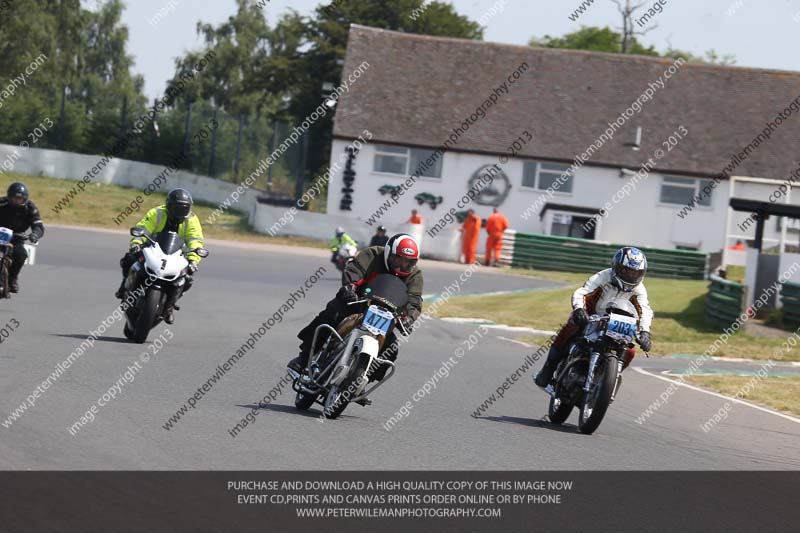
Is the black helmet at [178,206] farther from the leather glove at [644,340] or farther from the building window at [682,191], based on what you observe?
the building window at [682,191]

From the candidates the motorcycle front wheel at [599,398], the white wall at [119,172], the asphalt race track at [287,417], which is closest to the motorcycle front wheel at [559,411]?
the asphalt race track at [287,417]

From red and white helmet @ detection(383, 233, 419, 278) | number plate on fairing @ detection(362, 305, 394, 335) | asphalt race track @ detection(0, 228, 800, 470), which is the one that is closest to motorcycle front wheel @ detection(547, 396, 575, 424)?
asphalt race track @ detection(0, 228, 800, 470)

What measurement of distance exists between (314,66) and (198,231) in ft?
159

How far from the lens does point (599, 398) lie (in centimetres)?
1033

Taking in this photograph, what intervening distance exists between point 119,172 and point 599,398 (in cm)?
4272

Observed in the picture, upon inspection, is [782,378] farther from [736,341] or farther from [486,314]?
[486,314]

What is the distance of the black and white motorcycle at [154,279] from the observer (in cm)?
1393

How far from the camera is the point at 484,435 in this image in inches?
392

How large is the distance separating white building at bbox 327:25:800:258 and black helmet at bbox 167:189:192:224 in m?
31.2

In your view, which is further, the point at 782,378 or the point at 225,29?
the point at 225,29

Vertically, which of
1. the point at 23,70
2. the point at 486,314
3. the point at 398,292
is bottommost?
the point at 486,314

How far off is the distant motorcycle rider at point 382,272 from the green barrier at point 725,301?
47.5ft

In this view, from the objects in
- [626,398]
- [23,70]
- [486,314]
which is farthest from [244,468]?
[23,70]
